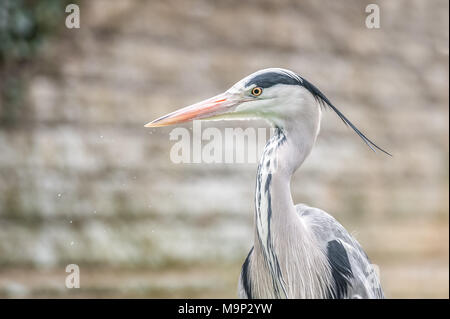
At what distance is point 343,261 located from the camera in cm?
109

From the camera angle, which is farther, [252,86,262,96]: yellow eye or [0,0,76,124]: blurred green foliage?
[0,0,76,124]: blurred green foliage

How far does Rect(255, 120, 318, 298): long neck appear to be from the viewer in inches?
39.4

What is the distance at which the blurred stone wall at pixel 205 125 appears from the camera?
2494mm

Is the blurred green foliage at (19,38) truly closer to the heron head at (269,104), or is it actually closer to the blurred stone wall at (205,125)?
the blurred stone wall at (205,125)

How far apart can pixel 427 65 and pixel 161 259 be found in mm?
1748

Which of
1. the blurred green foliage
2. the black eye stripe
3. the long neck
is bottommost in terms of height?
the long neck

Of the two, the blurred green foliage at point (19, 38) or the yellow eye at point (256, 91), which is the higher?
the blurred green foliage at point (19, 38)

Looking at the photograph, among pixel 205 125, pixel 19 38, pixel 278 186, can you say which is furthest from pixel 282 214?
pixel 19 38

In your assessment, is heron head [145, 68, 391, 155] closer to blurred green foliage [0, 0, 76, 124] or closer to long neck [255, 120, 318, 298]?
long neck [255, 120, 318, 298]

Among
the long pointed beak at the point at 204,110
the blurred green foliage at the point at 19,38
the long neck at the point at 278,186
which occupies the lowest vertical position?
the long neck at the point at 278,186

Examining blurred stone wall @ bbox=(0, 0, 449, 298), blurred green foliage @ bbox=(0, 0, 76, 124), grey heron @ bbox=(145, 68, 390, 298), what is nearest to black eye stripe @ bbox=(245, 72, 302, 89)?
grey heron @ bbox=(145, 68, 390, 298)

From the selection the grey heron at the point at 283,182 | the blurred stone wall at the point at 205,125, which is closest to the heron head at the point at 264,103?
the grey heron at the point at 283,182

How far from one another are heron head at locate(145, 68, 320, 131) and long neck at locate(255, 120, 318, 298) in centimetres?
3

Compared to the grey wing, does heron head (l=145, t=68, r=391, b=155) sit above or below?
above
